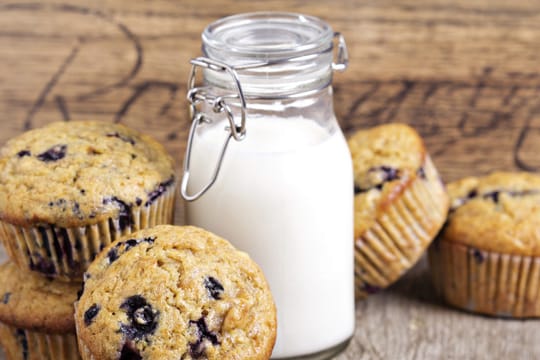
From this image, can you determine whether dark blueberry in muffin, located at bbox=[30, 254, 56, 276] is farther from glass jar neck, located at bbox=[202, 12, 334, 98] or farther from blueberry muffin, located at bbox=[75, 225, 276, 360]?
glass jar neck, located at bbox=[202, 12, 334, 98]

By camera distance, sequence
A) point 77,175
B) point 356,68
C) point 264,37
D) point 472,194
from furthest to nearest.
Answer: point 356,68, point 472,194, point 264,37, point 77,175

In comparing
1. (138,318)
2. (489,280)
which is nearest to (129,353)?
(138,318)

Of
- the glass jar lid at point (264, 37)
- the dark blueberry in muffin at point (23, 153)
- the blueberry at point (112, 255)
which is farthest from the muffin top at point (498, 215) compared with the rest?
the dark blueberry in muffin at point (23, 153)

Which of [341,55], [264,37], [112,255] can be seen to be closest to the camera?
[112,255]

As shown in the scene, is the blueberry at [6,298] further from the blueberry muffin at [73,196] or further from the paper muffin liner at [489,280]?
the paper muffin liner at [489,280]

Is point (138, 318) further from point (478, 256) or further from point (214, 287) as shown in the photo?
point (478, 256)

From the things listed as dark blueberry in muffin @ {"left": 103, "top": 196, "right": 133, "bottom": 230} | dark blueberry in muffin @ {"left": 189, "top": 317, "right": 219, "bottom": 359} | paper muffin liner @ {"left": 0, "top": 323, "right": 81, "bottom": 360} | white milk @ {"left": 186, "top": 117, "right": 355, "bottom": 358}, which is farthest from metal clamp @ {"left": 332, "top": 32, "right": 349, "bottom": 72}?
paper muffin liner @ {"left": 0, "top": 323, "right": 81, "bottom": 360}
